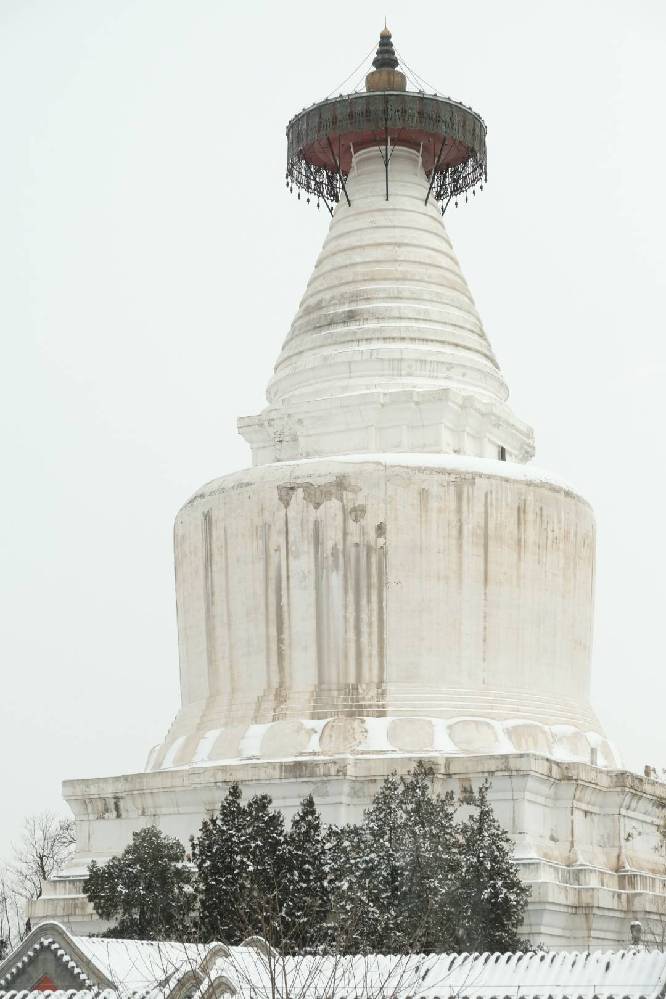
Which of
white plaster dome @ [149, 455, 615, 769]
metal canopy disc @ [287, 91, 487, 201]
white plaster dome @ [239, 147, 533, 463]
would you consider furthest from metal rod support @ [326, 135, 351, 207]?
white plaster dome @ [149, 455, 615, 769]

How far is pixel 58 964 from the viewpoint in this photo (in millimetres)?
22156

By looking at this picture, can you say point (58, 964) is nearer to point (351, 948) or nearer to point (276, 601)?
point (351, 948)

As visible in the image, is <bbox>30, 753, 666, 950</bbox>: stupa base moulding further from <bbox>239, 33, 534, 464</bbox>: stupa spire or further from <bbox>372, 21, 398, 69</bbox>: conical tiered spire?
<bbox>372, 21, 398, 69</bbox>: conical tiered spire

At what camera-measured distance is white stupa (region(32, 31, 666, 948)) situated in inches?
1226

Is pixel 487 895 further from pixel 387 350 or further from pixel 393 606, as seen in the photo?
pixel 387 350

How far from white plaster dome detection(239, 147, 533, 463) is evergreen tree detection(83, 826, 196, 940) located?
971 cm

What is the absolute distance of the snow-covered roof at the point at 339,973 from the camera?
1927cm

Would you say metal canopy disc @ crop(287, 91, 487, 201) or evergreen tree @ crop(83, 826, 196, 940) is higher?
metal canopy disc @ crop(287, 91, 487, 201)

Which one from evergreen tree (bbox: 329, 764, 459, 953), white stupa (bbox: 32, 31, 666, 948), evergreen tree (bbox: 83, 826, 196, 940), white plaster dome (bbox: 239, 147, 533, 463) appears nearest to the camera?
evergreen tree (bbox: 329, 764, 459, 953)

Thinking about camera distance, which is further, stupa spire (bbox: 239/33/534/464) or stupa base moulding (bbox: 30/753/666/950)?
stupa spire (bbox: 239/33/534/464)

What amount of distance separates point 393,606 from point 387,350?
5.56 m

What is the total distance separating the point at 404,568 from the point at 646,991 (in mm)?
15500

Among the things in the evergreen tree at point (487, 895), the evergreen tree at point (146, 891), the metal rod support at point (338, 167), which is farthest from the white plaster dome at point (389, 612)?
the metal rod support at point (338, 167)

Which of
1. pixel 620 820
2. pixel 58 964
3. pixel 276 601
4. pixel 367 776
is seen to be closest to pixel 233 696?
pixel 276 601
